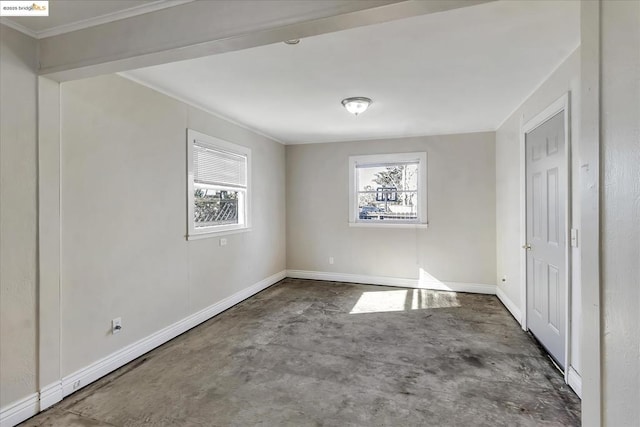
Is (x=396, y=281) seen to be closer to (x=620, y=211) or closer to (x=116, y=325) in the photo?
(x=116, y=325)

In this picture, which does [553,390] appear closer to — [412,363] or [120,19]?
[412,363]

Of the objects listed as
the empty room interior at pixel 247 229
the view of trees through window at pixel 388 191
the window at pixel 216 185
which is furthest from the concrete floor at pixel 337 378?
the view of trees through window at pixel 388 191

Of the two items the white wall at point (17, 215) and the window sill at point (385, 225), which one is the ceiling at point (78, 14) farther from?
the window sill at point (385, 225)

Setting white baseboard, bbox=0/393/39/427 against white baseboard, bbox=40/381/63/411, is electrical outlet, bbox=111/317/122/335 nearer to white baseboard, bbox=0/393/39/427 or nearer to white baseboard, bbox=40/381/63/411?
white baseboard, bbox=40/381/63/411

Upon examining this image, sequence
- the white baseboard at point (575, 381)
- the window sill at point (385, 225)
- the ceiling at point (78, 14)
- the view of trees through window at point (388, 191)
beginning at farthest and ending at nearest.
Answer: the view of trees through window at point (388, 191) < the window sill at point (385, 225) < the white baseboard at point (575, 381) < the ceiling at point (78, 14)

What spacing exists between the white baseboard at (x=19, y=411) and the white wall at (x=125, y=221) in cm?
24

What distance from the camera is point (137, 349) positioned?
2.86 m

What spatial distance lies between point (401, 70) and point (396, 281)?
11.6 ft

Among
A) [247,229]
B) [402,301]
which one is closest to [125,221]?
[247,229]

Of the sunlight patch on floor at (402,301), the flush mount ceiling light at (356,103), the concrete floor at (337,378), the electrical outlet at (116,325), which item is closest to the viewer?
the concrete floor at (337,378)

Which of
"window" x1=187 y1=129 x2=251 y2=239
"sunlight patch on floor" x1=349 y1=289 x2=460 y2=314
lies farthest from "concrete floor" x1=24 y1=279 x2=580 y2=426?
"window" x1=187 y1=129 x2=251 y2=239

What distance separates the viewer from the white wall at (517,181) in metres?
2.28

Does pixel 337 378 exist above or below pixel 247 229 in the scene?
below

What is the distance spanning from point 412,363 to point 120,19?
3.24 meters
